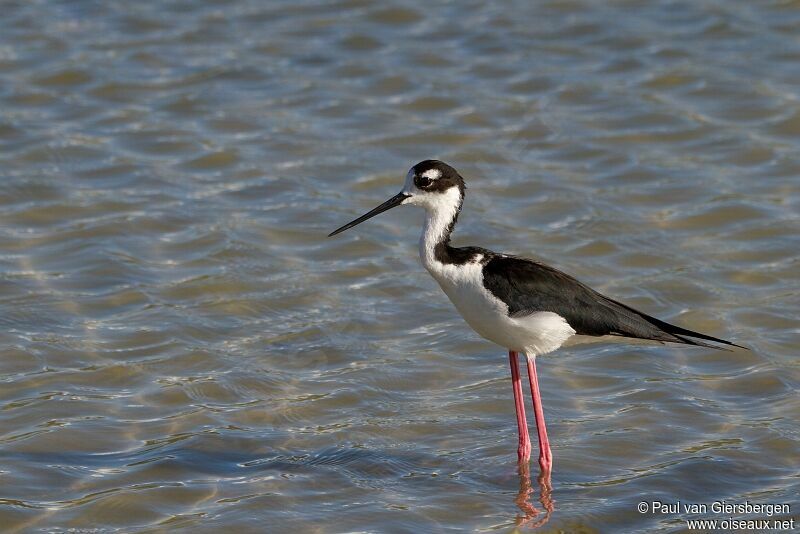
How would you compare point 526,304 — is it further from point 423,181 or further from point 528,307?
point 423,181

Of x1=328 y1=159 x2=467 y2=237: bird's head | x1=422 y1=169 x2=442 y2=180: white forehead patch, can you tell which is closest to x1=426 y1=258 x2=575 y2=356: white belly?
x1=328 y1=159 x2=467 y2=237: bird's head

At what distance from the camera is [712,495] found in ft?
20.4

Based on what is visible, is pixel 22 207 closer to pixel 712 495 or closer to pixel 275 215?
pixel 275 215

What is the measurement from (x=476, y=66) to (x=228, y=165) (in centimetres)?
260

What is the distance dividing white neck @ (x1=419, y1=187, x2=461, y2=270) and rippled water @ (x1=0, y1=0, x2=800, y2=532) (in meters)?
0.89

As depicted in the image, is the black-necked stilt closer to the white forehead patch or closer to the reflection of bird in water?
the reflection of bird in water

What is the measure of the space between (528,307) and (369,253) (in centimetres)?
260

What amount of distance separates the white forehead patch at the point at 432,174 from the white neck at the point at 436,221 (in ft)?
0.28

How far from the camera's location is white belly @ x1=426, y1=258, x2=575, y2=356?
645 cm

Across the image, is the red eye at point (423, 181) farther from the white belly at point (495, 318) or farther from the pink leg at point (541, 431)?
the pink leg at point (541, 431)

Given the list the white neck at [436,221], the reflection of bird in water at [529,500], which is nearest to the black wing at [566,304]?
the white neck at [436,221]

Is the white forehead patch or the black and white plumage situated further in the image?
the white forehead patch

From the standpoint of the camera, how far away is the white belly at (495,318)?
6453 mm

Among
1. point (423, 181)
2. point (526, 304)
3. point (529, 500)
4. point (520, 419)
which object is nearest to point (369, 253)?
point (423, 181)
